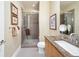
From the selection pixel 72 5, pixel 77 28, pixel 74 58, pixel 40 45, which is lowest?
pixel 40 45

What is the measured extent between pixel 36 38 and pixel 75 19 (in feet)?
14.9

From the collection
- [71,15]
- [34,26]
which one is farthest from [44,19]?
[71,15]

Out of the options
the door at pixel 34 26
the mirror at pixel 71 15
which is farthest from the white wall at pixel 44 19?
the mirror at pixel 71 15

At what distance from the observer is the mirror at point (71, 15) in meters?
3.07

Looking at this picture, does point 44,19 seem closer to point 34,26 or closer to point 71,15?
point 34,26

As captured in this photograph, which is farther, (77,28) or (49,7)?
(49,7)

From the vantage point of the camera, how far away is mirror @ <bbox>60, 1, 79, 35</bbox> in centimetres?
307

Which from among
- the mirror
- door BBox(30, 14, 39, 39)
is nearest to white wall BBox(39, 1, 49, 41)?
door BBox(30, 14, 39, 39)

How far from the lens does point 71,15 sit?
329cm

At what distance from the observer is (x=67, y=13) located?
3.61m

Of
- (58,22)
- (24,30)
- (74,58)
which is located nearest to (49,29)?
(58,22)

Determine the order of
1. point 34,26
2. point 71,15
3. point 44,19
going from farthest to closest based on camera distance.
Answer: point 34,26
point 44,19
point 71,15

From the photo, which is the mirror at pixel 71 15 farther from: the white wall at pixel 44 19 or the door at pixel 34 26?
the door at pixel 34 26

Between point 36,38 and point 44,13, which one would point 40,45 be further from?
point 36,38
